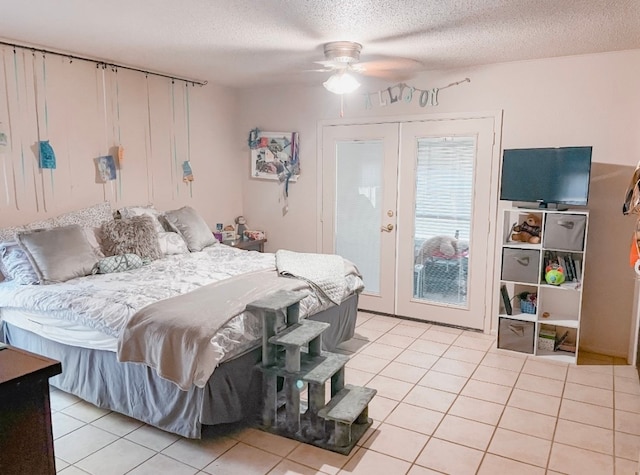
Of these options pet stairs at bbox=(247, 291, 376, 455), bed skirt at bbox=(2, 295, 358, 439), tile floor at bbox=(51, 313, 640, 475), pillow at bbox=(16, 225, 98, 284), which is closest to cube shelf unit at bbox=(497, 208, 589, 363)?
tile floor at bbox=(51, 313, 640, 475)

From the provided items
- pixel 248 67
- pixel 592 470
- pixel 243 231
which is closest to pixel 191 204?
pixel 243 231

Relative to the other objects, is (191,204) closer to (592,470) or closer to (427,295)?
(427,295)

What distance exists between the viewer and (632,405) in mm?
3000

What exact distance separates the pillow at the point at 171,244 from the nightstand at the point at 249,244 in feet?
2.78

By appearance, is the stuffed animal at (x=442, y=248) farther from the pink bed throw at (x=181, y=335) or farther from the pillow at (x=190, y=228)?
the pink bed throw at (x=181, y=335)

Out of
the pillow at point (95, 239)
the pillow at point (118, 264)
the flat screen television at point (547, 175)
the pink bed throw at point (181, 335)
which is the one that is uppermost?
the flat screen television at point (547, 175)

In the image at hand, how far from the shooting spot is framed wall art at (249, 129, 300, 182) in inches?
203

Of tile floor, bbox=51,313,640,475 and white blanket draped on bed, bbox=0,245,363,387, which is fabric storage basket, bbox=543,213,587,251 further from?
white blanket draped on bed, bbox=0,245,363,387

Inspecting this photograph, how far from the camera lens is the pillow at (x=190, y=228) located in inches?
170

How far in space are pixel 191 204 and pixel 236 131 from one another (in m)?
1.07

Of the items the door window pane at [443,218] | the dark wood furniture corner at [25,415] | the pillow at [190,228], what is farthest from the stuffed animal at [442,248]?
the dark wood furniture corner at [25,415]

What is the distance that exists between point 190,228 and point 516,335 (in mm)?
2942

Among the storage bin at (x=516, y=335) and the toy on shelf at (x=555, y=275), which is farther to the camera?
the storage bin at (x=516, y=335)

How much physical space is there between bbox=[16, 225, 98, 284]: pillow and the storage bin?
3.20m
